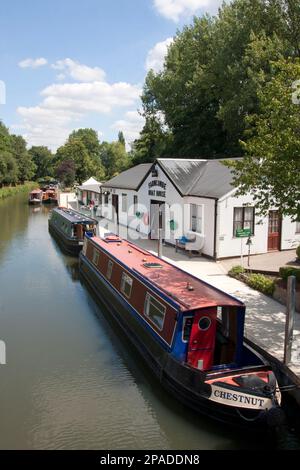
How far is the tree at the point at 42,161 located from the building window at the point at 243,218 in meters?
92.3

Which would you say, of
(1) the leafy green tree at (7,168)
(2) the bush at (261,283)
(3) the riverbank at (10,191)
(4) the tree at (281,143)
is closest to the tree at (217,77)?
(4) the tree at (281,143)

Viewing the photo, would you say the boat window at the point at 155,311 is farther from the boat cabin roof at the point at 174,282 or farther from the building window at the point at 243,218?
the building window at the point at 243,218

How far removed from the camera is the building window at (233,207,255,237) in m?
18.2

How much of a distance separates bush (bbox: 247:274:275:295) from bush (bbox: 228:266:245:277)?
0.75m

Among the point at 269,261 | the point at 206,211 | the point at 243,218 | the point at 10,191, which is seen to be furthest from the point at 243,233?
the point at 10,191

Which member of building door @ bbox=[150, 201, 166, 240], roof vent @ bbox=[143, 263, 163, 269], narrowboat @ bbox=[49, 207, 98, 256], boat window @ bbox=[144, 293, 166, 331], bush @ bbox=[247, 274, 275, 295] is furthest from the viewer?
narrowboat @ bbox=[49, 207, 98, 256]

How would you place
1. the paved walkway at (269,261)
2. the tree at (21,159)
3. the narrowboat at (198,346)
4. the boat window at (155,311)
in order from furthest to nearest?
the tree at (21,159)
the paved walkway at (269,261)
the boat window at (155,311)
the narrowboat at (198,346)

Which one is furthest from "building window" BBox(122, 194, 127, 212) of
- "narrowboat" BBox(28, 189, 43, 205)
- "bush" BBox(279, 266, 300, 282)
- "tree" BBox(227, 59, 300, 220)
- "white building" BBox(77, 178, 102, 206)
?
"narrowboat" BBox(28, 189, 43, 205)

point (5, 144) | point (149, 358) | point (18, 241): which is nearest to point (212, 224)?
point (149, 358)

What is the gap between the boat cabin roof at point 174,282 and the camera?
881cm

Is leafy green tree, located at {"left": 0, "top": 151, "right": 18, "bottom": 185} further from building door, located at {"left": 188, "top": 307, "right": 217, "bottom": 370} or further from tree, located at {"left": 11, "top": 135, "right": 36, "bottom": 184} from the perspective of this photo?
building door, located at {"left": 188, "top": 307, "right": 217, "bottom": 370}

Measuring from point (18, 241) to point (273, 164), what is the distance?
20.3 meters

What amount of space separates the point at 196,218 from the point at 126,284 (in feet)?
26.3
